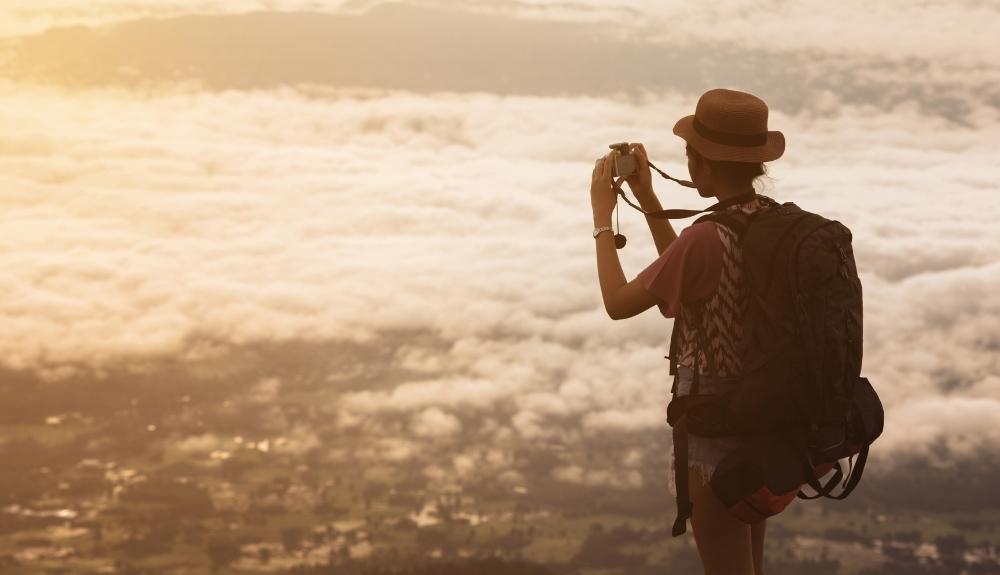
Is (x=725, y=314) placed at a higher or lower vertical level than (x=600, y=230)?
lower

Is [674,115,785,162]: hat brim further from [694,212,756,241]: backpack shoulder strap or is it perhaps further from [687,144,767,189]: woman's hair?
[694,212,756,241]: backpack shoulder strap

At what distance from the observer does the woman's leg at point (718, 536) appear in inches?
231

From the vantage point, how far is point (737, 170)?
599 centimetres

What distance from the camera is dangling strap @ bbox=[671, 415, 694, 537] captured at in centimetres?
585

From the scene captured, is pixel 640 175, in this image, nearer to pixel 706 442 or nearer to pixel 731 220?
pixel 731 220

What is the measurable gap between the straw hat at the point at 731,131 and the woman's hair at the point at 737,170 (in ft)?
0.17

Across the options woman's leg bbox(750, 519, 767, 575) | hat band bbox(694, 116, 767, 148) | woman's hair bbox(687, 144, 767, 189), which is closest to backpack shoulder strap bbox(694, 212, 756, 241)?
woman's hair bbox(687, 144, 767, 189)

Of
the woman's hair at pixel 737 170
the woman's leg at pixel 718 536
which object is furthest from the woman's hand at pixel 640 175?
the woman's leg at pixel 718 536

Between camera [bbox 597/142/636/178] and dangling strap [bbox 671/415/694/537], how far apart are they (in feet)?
4.19

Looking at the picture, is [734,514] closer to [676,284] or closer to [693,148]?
[676,284]

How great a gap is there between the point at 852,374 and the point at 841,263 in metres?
0.50

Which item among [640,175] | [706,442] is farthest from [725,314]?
[640,175]

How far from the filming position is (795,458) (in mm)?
5637

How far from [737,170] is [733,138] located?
0.15 m
